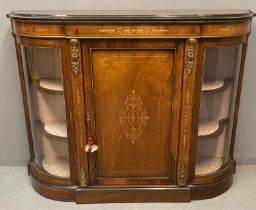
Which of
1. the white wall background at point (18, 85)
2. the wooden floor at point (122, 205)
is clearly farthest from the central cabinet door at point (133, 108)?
the white wall background at point (18, 85)

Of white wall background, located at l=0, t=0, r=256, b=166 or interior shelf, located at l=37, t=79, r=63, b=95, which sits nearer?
interior shelf, located at l=37, t=79, r=63, b=95

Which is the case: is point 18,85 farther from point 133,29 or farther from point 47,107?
point 133,29

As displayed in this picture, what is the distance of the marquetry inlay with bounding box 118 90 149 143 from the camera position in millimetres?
1400

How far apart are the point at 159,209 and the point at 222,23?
0.90 metres

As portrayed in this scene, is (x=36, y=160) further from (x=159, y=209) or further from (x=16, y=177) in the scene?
(x=159, y=209)

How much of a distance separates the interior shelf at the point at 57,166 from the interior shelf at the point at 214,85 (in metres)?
0.76

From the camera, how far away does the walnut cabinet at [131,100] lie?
→ 1.27 meters

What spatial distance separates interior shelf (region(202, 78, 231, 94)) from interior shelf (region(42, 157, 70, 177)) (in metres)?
0.76

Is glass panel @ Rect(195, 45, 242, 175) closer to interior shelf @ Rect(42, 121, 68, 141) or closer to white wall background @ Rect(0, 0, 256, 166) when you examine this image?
white wall background @ Rect(0, 0, 256, 166)

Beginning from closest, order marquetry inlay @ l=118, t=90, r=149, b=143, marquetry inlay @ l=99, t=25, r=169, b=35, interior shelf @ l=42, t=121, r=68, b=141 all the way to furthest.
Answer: marquetry inlay @ l=99, t=25, r=169, b=35 < marquetry inlay @ l=118, t=90, r=149, b=143 < interior shelf @ l=42, t=121, r=68, b=141

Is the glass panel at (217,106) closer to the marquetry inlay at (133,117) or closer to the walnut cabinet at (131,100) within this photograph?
the walnut cabinet at (131,100)

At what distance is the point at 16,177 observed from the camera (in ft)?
5.84

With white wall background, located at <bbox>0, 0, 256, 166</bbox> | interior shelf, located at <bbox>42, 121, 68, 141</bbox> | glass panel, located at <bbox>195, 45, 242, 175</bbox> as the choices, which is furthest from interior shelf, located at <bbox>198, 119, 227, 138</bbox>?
interior shelf, located at <bbox>42, 121, 68, 141</bbox>

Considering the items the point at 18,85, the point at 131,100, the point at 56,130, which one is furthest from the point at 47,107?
the point at 131,100
